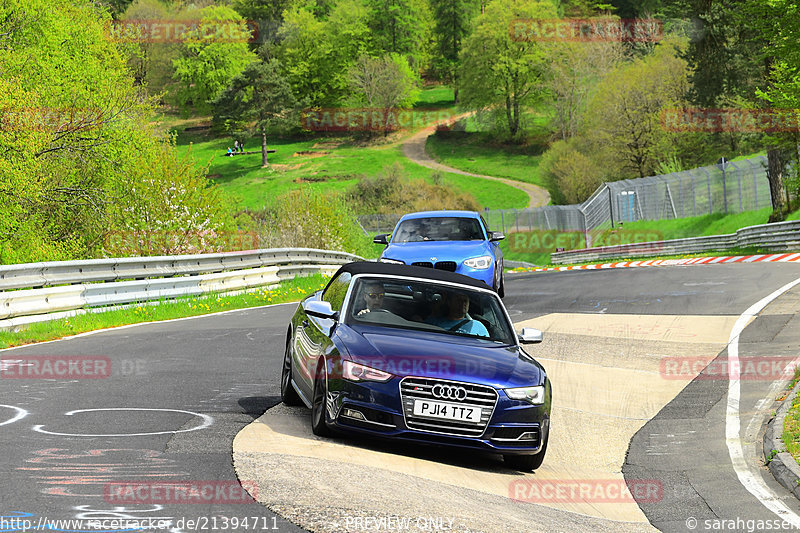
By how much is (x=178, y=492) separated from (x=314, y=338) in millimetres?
2841

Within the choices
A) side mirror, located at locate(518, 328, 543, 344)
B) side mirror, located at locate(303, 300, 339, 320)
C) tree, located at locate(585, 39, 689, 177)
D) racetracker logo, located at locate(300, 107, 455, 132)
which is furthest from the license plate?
racetracker logo, located at locate(300, 107, 455, 132)

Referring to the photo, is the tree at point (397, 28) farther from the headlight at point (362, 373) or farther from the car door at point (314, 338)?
the headlight at point (362, 373)

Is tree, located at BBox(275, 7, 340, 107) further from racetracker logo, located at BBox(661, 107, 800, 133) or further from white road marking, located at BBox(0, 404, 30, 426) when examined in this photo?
white road marking, located at BBox(0, 404, 30, 426)

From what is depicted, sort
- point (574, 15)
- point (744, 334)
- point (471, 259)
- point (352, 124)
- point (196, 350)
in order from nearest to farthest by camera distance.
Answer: point (196, 350) < point (744, 334) < point (471, 259) < point (352, 124) < point (574, 15)

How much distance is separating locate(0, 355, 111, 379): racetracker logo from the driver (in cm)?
439

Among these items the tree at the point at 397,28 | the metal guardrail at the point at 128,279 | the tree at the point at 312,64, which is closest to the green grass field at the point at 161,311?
the metal guardrail at the point at 128,279

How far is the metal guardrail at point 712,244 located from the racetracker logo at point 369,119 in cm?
8063

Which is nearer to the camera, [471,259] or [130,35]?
[471,259]

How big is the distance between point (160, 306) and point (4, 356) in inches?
270

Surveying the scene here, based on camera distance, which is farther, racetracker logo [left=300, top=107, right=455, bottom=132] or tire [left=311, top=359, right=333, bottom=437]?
racetracker logo [left=300, top=107, right=455, bottom=132]

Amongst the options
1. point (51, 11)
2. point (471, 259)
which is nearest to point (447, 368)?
point (471, 259)

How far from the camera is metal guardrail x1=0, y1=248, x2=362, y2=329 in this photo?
15484 millimetres

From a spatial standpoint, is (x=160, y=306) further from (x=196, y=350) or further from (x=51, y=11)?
(x=51, y=11)

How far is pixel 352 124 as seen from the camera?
5281 inches
